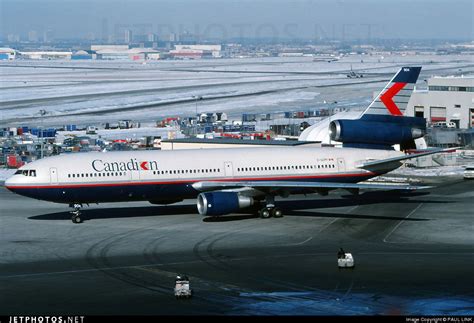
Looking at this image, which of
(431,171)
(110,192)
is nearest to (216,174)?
(110,192)

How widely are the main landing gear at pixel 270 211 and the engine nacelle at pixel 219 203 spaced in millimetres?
1988

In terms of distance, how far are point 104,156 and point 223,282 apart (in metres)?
19.2

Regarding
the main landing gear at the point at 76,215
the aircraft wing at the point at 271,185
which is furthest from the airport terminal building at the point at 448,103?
the main landing gear at the point at 76,215

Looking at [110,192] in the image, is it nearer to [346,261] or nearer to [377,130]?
[346,261]

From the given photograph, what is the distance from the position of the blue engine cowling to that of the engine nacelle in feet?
35.5

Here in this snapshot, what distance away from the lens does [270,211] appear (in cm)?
5519

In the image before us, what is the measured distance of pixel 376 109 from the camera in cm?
6134

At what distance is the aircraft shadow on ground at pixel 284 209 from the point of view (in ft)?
182

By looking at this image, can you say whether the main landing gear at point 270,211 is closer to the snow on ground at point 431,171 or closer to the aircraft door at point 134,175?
the aircraft door at point 134,175

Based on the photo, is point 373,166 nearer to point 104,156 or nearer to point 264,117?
point 104,156

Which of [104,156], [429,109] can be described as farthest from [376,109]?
[429,109]

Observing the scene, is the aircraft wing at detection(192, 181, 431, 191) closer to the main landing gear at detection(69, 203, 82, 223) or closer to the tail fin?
the main landing gear at detection(69, 203, 82, 223)

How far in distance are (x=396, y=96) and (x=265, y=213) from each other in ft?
46.0

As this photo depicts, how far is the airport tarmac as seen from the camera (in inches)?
1308
